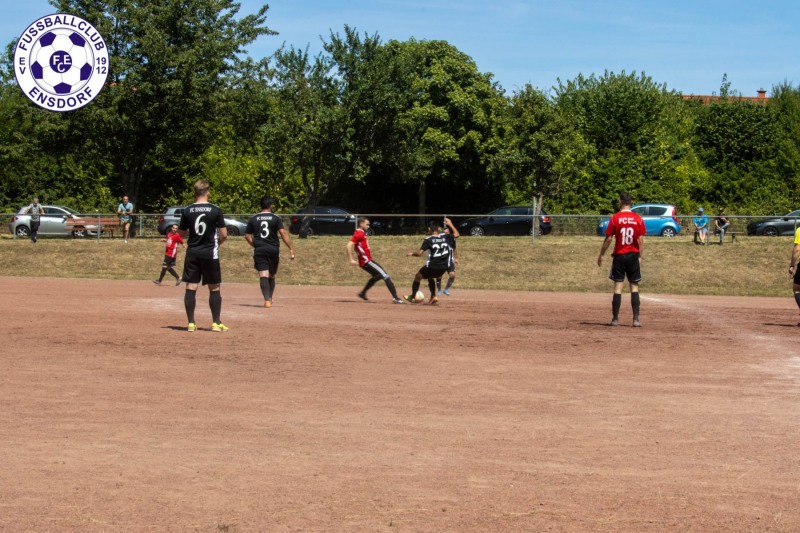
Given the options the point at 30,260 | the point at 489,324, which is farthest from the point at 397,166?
the point at 489,324

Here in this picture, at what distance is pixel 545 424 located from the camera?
8445 millimetres

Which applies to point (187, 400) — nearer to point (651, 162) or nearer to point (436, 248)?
point (436, 248)

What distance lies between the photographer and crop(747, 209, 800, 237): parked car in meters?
37.8

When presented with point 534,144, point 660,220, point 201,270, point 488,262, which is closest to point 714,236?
point 660,220

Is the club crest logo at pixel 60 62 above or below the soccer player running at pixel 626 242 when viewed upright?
above

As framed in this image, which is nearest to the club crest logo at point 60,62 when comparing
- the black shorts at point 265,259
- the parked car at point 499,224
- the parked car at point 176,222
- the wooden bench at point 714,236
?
the black shorts at point 265,259

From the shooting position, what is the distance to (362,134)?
4606 cm

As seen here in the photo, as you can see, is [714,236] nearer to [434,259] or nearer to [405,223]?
[405,223]

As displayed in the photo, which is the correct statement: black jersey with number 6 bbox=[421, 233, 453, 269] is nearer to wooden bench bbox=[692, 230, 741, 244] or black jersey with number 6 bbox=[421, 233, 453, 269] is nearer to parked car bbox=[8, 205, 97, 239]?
wooden bench bbox=[692, 230, 741, 244]

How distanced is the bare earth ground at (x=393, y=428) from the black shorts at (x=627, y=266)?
3.14 ft

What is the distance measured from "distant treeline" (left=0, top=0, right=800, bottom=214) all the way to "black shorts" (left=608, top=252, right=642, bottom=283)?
91.0ft

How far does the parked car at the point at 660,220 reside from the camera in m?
40.6

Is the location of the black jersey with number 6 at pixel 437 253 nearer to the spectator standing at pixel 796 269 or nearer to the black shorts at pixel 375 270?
the black shorts at pixel 375 270

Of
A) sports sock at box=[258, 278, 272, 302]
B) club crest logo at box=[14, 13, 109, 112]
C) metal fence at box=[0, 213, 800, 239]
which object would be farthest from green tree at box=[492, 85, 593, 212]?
club crest logo at box=[14, 13, 109, 112]
